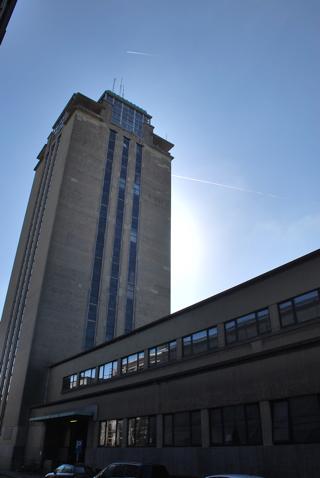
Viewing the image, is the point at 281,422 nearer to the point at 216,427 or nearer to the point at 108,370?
the point at 216,427

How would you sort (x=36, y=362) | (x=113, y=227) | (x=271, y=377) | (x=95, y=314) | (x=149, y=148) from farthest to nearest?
(x=149, y=148) → (x=113, y=227) → (x=95, y=314) → (x=36, y=362) → (x=271, y=377)

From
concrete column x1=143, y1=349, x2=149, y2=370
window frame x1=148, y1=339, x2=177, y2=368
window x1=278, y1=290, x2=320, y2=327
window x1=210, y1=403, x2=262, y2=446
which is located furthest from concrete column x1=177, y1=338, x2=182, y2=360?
window x1=278, y1=290, x2=320, y2=327

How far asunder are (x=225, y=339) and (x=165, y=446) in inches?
308

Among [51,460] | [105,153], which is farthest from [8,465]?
[105,153]

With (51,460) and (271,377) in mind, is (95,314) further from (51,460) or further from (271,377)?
(271,377)

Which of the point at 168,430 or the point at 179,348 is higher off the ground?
the point at 179,348

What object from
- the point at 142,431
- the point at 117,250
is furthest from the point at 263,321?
the point at 117,250

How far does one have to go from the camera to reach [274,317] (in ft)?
81.0

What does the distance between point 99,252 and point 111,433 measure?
3621 cm

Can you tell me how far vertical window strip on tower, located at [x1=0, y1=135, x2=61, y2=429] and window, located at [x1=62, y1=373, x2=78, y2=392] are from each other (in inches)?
549

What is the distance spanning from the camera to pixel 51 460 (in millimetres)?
39531

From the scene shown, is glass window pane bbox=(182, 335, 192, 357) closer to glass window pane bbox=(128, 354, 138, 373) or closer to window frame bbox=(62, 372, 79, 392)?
glass window pane bbox=(128, 354, 138, 373)

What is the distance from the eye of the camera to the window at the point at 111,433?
30.3 meters

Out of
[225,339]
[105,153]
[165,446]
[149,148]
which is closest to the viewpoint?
[165,446]
